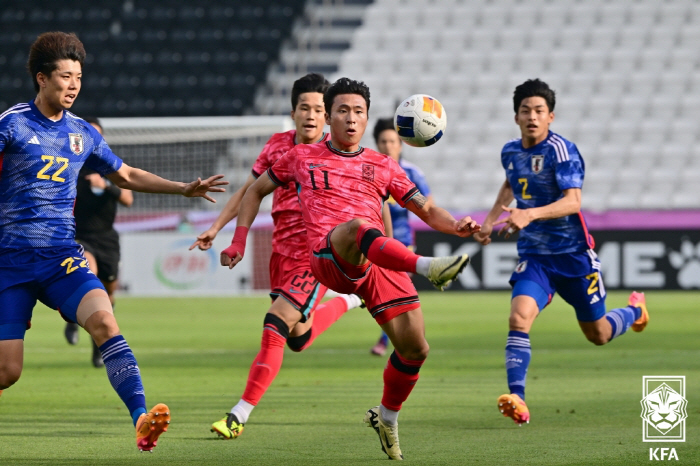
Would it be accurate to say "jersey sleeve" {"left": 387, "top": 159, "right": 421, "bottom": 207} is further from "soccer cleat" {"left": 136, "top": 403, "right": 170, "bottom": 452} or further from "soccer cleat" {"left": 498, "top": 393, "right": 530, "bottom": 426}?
"soccer cleat" {"left": 136, "top": 403, "right": 170, "bottom": 452}

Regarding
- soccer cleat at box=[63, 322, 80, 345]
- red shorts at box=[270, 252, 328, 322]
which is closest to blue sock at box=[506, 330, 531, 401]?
red shorts at box=[270, 252, 328, 322]

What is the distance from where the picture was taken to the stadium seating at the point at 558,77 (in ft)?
75.9

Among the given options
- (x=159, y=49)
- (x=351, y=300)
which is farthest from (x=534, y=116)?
(x=159, y=49)

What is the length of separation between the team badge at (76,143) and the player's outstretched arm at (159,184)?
0.34 metres

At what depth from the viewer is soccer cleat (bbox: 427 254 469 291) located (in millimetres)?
4621

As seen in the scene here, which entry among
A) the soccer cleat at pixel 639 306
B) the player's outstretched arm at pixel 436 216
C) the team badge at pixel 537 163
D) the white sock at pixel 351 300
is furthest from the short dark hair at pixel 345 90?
the soccer cleat at pixel 639 306

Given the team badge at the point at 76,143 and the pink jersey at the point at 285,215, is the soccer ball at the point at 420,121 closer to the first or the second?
the pink jersey at the point at 285,215

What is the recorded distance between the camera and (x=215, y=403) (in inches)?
285

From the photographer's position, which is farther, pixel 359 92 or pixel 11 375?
pixel 359 92

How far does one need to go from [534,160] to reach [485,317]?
8.04 metres

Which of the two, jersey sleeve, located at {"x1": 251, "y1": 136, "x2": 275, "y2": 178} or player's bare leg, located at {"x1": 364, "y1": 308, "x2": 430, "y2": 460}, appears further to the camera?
jersey sleeve, located at {"x1": 251, "y1": 136, "x2": 275, "y2": 178}

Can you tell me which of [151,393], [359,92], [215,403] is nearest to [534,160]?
[359,92]

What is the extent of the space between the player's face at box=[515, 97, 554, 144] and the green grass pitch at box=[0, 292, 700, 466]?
1.87 metres

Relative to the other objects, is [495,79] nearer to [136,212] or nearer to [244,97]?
[244,97]
